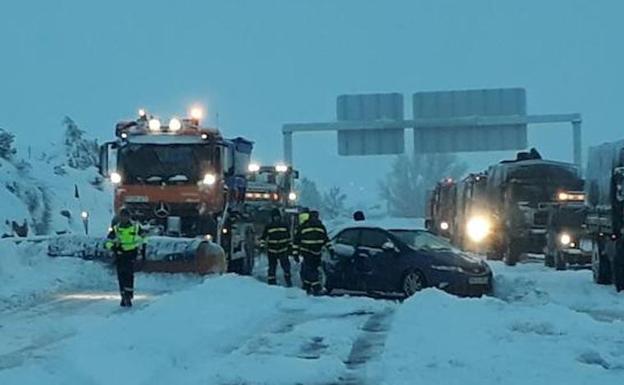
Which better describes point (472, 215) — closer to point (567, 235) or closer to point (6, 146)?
point (567, 235)

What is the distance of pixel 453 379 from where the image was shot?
1095 centimetres

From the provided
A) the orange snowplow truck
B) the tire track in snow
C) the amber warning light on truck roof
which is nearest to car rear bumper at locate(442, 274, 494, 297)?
the tire track in snow

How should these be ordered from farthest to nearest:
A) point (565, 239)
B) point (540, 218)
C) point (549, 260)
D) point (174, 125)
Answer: point (540, 218)
point (549, 260)
point (565, 239)
point (174, 125)

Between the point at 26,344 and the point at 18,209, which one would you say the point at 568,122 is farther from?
the point at 26,344

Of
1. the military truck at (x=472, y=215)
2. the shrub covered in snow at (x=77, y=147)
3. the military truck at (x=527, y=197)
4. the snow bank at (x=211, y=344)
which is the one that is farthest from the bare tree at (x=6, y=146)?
the snow bank at (x=211, y=344)

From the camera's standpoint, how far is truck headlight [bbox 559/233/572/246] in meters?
29.6

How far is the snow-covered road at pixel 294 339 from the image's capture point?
11266 millimetres

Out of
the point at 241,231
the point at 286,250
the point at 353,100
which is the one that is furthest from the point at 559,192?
the point at 353,100

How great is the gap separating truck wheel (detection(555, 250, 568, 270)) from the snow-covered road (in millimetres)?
8095

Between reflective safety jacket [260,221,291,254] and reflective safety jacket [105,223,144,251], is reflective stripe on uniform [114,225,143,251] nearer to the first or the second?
reflective safety jacket [105,223,144,251]

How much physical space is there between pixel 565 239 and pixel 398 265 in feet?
31.1

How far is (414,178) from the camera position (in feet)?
485

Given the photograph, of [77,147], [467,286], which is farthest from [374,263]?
[77,147]

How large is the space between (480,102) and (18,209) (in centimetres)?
2185
